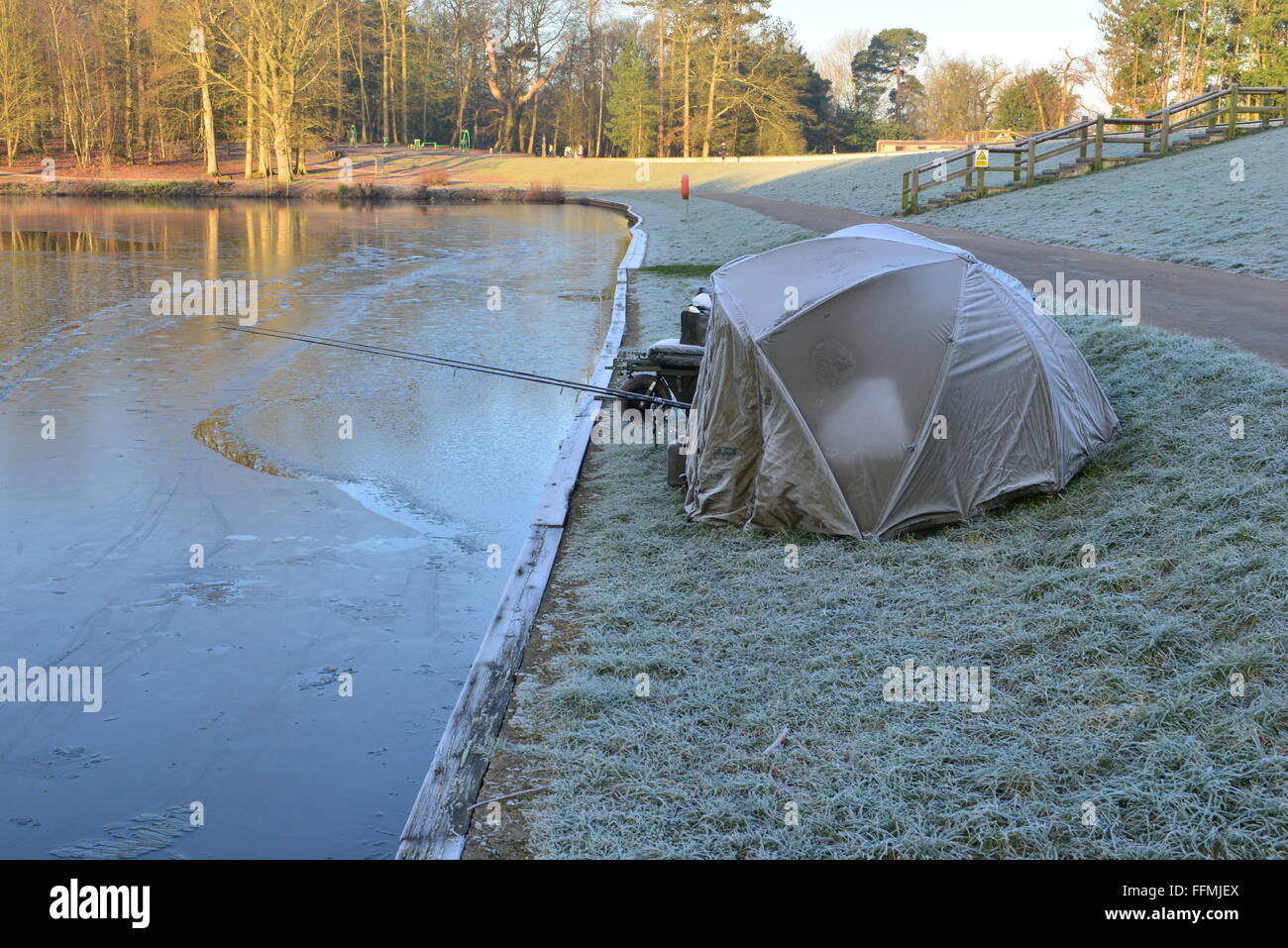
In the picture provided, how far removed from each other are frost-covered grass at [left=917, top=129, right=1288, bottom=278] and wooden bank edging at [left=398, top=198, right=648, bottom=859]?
10735mm

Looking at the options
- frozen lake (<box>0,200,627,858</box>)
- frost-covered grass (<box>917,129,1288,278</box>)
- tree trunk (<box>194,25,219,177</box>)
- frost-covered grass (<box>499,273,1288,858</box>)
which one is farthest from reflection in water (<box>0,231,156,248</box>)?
tree trunk (<box>194,25,219,177</box>)

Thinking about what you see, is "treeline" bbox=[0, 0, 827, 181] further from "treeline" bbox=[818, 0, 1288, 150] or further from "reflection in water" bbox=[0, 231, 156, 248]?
"reflection in water" bbox=[0, 231, 156, 248]

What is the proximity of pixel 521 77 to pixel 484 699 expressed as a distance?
88877mm

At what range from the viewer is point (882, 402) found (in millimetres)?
7562

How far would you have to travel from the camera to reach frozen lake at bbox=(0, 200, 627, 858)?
525 cm

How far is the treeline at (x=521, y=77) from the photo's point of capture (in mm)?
57375

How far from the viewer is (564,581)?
23.8ft

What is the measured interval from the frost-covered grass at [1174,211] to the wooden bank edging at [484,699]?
10.7 metres

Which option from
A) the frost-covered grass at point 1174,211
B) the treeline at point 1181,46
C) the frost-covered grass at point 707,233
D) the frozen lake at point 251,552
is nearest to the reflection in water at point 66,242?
the frozen lake at point 251,552

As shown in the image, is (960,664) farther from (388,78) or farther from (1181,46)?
(388,78)

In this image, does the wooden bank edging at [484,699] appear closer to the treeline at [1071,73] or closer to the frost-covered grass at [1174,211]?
the frost-covered grass at [1174,211]

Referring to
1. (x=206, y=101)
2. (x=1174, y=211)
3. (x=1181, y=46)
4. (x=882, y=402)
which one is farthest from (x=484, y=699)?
(x=206, y=101)

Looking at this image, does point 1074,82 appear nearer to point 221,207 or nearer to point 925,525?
point 221,207

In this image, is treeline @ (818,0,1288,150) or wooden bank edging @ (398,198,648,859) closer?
wooden bank edging @ (398,198,648,859)
